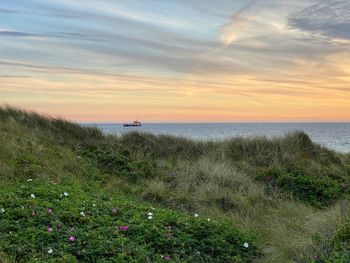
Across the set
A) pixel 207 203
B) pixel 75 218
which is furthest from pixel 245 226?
pixel 75 218

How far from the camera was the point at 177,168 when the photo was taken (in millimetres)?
12492

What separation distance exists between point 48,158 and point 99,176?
1460mm

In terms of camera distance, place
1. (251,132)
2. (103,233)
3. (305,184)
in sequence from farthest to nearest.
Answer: (251,132) < (305,184) < (103,233)

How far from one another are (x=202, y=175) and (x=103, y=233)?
5.79 metres

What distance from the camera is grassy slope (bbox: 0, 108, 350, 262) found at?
7.22 metres

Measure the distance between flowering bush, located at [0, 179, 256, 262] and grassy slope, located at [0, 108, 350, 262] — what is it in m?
0.07

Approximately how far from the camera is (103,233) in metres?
6.06

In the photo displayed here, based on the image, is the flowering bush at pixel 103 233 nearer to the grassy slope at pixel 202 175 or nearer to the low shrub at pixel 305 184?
the grassy slope at pixel 202 175

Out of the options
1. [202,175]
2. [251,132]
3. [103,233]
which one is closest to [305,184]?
[202,175]

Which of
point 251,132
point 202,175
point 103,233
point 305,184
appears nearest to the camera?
point 103,233

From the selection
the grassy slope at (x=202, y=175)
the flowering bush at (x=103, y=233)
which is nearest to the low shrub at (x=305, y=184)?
the grassy slope at (x=202, y=175)

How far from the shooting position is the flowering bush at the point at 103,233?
5.45 metres

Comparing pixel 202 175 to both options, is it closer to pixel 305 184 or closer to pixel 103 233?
pixel 305 184

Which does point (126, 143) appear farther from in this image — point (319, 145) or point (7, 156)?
point (319, 145)
